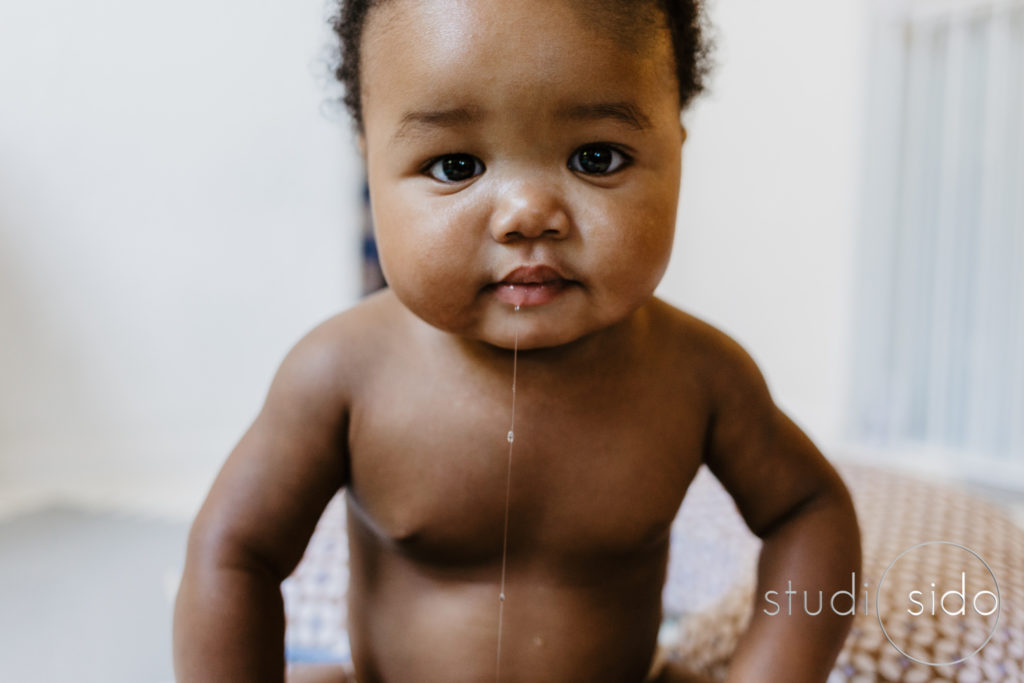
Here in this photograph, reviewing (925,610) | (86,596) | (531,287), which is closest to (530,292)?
(531,287)

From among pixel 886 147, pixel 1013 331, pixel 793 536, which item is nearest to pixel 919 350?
pixel 1013 331

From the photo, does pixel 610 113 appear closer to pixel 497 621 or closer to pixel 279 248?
pixel 497 621

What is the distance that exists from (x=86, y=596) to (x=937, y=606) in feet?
2.95

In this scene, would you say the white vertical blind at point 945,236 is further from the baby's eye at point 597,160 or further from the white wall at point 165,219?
the baby's eye at point 597,160

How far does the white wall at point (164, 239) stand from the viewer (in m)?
1.43

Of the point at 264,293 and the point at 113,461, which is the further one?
the point at 264,293

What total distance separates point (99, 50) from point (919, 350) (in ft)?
6.92

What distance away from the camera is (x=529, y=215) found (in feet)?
1.47

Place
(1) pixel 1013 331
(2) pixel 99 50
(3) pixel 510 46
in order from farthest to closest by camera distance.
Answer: (1) pixel 1013 331 < (2) pixel 99 50 < (3) pixel 510 46

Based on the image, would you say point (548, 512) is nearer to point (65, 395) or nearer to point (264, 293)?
point (65, 395)

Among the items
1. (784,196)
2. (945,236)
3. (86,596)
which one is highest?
(784,196)

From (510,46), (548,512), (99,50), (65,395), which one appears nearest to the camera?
(510,46)

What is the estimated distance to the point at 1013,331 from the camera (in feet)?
7.19

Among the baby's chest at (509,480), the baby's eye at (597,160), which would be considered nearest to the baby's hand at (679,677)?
the baby's chest at (509,480)
